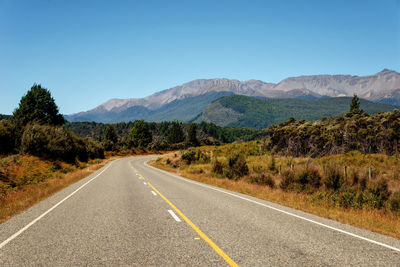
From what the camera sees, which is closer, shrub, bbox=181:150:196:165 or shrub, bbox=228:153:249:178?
shrub, bbox=228:153:249:178

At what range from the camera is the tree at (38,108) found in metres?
52.6

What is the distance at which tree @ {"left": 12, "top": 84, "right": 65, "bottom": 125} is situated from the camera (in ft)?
173

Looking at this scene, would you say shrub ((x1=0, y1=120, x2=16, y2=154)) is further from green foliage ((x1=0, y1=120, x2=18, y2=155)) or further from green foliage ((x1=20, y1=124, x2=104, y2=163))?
green foliage ((x1=20, y1=124, x2=104, y2=163))

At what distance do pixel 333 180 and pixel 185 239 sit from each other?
38.3 ft

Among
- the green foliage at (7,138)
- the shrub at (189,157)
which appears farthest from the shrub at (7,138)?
the shrub at (189,157)

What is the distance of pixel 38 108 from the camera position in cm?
5450

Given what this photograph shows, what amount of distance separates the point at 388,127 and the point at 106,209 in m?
30.9

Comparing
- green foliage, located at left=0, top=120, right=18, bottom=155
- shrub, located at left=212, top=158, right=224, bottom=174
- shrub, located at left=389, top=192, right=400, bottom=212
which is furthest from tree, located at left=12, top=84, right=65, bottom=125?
shrub, located at left=389, top=192, right=400, bottom=212

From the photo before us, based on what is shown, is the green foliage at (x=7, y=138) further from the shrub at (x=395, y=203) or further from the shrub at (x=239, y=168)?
the shrub at (x=395, y=203)

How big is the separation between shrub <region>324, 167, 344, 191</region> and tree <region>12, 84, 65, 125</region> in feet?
169

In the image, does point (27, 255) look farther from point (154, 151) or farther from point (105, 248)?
point (154, 151)

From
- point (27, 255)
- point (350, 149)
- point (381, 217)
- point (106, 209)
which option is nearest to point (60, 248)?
point (27, 255)

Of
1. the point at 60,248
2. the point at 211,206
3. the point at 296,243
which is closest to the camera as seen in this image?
the point at 60,248

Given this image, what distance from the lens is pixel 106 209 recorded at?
9898 mm
